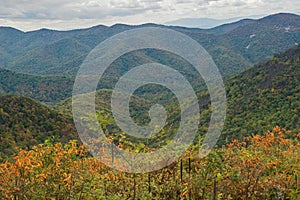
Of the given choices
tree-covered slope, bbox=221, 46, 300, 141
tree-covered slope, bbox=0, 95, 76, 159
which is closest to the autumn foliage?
tree-covered slope, bbox=0, 95, 76, 159

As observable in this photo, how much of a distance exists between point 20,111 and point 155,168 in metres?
26.7

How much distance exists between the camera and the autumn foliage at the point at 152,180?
4.36 m

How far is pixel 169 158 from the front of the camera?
185 inches

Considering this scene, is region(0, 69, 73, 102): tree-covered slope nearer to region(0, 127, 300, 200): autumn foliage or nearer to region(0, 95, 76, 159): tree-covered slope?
region(0, 95, 76, 159): tree-covered slope

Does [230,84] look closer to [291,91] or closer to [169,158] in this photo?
[291,91]

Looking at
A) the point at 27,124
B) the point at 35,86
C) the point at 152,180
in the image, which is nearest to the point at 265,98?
the point at 27,124

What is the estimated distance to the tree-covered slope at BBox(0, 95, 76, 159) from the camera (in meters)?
24.5

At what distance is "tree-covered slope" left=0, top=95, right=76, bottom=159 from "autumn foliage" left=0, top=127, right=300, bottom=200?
19.0 m

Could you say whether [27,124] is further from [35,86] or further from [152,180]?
[35,86]

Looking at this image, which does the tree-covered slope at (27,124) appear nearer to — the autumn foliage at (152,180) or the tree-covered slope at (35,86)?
the autumn foliage at (152,180)

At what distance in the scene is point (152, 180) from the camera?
4.89 meters

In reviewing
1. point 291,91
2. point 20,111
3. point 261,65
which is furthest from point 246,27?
point 20,111

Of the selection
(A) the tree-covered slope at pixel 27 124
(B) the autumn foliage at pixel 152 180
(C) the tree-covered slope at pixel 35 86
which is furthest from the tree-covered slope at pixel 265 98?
(C) the tree-covered slope at pixel 35 86

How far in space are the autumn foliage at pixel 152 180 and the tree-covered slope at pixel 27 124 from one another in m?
19.0
